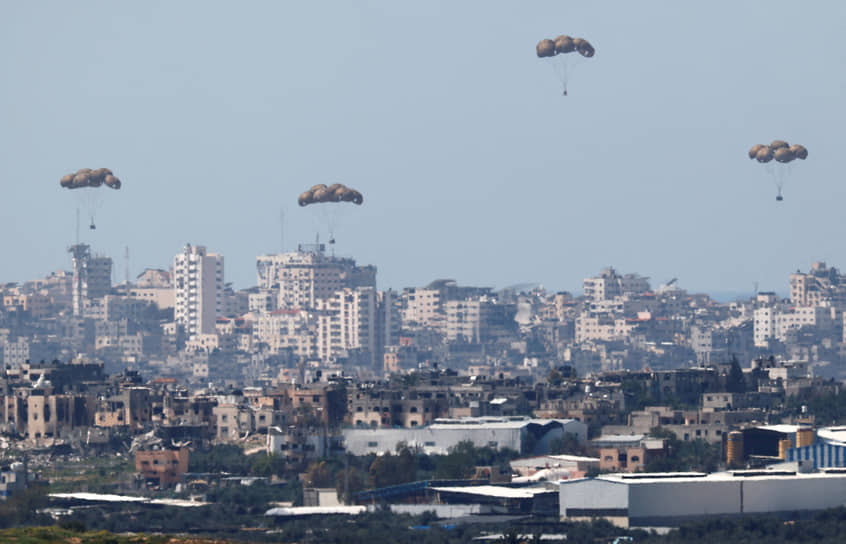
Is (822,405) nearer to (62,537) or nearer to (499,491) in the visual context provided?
(499,491)

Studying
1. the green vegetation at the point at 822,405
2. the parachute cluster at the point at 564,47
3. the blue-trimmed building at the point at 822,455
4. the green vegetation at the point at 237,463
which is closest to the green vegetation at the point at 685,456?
the blue-trimmed building at the point at 822,455

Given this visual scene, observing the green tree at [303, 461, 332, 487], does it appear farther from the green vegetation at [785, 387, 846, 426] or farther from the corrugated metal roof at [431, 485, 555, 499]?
the green vegetation at [785, 387, 846, 426]

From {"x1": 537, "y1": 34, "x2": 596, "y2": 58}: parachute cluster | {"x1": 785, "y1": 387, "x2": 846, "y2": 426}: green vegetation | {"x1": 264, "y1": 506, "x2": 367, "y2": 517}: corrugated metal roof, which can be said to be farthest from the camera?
{"x1": 537, "y1": 34, "x2": 596, "y2": 58}: parachute cluster

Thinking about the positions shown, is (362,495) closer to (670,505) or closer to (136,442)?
(670,505)

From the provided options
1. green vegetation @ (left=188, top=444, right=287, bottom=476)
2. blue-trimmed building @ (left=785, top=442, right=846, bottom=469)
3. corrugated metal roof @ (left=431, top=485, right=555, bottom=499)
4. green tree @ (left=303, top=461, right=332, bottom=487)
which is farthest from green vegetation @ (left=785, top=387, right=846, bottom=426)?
corrugated metal roof @ (left=431, top=485, right=555, bottom=499)

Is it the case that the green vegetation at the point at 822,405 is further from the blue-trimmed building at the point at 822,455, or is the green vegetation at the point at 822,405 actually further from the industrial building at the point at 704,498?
the industrial building at the point at 704,498
